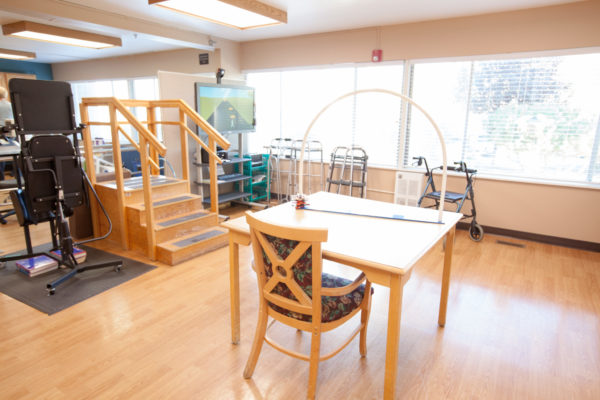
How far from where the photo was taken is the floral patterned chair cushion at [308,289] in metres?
1.62

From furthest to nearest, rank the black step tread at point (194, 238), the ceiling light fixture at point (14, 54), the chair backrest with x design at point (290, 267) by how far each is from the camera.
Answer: the ceiling light fixture at point (14, 54) → the black step tread at point (194, 238) → the chair backrest with x design at point (290, 267)

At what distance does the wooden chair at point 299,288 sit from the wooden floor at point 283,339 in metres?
0.33

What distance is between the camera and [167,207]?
3783mm

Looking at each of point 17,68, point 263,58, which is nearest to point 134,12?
point 263,58

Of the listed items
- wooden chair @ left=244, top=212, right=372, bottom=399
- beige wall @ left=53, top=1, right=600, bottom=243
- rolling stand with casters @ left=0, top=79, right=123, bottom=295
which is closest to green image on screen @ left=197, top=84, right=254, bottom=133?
beige wall @ left=53, top=1, right=600, bottom=243

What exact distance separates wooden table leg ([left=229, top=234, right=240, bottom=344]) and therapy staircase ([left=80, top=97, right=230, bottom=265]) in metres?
1.38

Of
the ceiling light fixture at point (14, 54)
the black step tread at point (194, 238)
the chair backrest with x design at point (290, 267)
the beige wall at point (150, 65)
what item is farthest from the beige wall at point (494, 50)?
the ceiling light fixture at point (14, 54)

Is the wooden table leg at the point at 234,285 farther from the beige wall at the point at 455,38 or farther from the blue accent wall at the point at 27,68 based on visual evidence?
the blue accent wall at the point at 27,68

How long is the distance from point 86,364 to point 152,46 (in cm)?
594

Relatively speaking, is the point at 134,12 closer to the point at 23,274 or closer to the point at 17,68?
the point at 23,274

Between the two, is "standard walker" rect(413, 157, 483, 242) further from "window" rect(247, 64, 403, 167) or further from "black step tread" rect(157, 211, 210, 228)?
"black step tread" rect(157, 211, 210, 228)

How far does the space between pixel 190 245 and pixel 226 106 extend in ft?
7.64

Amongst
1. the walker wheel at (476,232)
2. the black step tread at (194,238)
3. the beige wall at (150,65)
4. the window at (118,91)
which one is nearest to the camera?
the black step tread at (194,238)

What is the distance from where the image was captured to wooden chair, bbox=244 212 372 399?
1.57 metres
